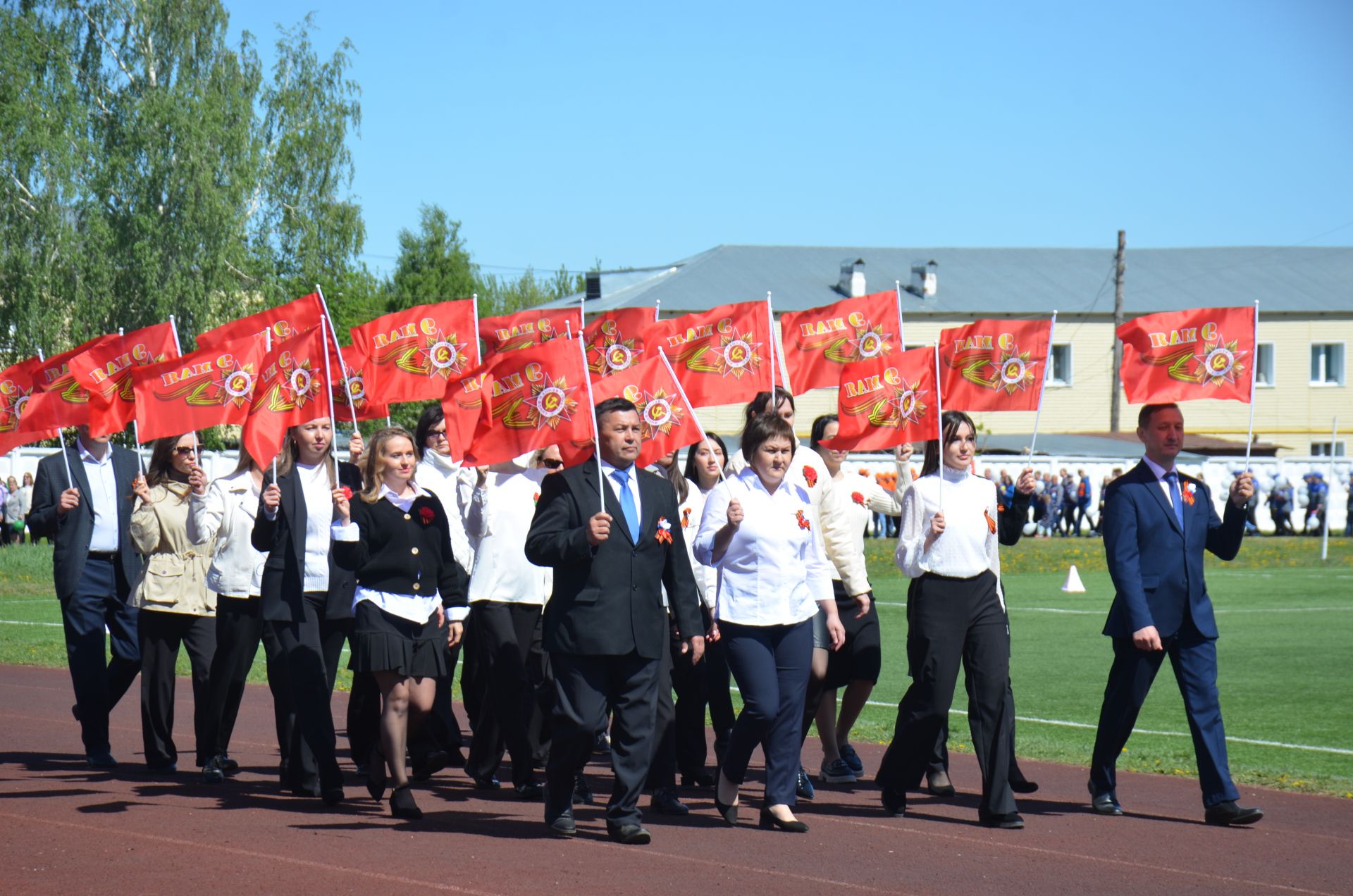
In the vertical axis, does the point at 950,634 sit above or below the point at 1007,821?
above

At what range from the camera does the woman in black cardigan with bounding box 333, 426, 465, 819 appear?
791 centimetres

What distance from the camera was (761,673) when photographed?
7.67 m

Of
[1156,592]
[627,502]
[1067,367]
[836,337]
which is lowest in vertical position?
[1156,592]

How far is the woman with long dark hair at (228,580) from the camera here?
904 centimetres

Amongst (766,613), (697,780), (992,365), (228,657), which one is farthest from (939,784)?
(228,657)

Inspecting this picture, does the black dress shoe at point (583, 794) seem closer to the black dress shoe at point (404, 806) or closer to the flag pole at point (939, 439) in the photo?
the black dress shoe at point (404, 806)

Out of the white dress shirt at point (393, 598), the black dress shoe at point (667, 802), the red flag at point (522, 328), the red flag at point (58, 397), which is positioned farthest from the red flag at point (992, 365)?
the red flag at point (58, 397)

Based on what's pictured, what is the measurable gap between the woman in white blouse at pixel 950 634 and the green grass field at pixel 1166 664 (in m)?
2.20

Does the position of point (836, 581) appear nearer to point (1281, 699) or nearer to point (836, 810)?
point (836, 810)

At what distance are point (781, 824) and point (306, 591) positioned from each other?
272 centimetres

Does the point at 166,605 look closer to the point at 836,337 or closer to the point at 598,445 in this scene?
the point at 598,445

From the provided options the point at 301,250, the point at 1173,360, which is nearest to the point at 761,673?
the point at 1173,360

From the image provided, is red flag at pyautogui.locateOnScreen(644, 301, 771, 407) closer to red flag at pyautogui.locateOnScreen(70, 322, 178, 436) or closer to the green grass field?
the green grass field

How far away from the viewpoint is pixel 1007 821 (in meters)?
7.73
